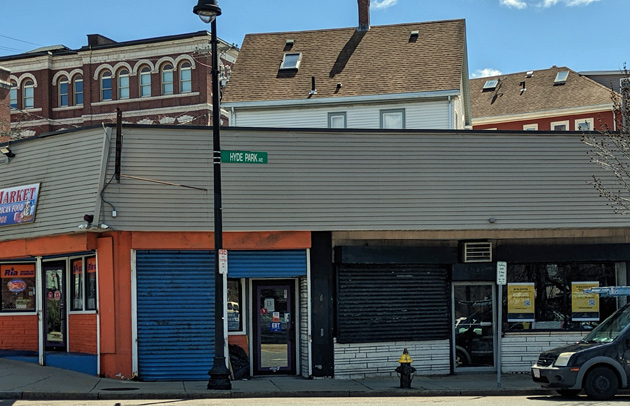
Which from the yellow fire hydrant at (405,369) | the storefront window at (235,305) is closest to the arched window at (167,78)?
the storefront window at (235,305)

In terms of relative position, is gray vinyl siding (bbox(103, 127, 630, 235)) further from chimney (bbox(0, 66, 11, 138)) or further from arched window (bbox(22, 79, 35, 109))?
arched window (bbox(22, 79, 35, 109))

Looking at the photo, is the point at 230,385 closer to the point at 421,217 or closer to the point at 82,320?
the point at 82,320

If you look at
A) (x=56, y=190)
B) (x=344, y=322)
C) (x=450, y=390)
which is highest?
(x=56, y=190)

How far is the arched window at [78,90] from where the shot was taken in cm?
5431

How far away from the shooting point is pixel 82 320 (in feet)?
64.6

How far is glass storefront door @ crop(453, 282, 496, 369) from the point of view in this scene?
20781 millimetres

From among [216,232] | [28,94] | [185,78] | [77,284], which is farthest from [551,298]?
[28,94]

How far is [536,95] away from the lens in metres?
55.3

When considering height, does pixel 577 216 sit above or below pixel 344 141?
below

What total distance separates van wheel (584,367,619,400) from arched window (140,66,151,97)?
134ft

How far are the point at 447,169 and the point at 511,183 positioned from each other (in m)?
1.61

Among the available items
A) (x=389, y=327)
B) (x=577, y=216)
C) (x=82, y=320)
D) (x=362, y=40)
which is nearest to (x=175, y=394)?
(x=82, y=320)

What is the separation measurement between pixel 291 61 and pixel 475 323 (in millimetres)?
16551

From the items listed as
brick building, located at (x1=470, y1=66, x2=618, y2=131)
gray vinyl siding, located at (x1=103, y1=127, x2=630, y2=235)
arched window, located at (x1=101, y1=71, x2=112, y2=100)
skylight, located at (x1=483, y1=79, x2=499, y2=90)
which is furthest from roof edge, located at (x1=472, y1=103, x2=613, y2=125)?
gray vinyl siding, located at (x1=103, y1=127, x2=630, y2=235)
